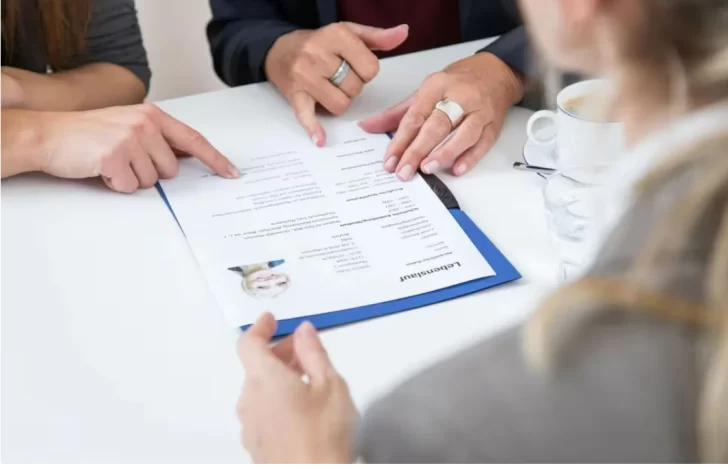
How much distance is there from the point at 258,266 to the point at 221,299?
2.3 inches

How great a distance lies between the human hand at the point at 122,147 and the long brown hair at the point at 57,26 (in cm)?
25

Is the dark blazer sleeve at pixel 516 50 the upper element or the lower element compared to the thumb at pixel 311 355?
lower

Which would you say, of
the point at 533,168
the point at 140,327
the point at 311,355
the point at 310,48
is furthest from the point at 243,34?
the point at 311,355

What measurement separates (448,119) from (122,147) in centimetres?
38

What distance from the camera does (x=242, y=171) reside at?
3.21 feet

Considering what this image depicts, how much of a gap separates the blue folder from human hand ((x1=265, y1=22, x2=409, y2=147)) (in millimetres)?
302

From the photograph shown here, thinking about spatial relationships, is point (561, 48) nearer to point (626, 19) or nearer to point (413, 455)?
point (626, 19)

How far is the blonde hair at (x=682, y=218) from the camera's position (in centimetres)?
39

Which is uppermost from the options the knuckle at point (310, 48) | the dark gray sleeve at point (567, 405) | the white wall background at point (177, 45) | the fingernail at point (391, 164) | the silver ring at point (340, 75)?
the dark gray sleeve at point (567, 405)

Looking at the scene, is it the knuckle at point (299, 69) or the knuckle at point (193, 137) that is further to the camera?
the knuckle at point (299, 69)

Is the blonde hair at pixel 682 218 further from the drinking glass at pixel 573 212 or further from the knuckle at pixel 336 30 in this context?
the knuckle at pixel 336 30

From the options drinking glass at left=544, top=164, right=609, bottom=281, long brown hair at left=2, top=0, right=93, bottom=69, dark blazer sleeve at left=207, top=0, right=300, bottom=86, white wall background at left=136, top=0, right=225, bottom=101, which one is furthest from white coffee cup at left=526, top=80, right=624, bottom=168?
white wall background at left=136, top=0, right=225, bottom=101

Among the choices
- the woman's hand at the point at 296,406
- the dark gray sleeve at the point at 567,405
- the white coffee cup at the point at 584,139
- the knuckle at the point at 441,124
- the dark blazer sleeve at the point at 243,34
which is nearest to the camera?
the dark gray sleeve at the point at 567,405

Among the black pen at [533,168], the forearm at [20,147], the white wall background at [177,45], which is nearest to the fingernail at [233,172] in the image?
the forearm at [20,147]
